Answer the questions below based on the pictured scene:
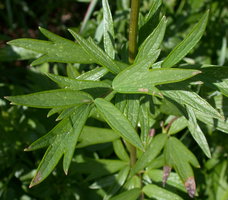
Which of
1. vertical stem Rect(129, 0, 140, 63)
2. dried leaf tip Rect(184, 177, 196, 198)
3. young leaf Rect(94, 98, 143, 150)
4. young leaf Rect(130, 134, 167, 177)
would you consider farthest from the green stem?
dried leaf tip Rect(184, 177, 196, 198)

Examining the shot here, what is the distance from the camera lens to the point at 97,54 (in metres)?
0.98

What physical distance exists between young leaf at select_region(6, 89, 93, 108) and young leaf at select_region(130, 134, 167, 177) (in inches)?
16.4

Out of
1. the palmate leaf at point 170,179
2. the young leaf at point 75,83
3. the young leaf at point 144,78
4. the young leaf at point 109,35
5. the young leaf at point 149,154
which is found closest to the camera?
the young leaf at point 144,78

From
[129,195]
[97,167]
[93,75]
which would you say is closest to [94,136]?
[97,167]

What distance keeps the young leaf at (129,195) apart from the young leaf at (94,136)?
0.66ft

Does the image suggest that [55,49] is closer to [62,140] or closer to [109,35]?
[109,35]

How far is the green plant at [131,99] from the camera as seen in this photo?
2.86ft

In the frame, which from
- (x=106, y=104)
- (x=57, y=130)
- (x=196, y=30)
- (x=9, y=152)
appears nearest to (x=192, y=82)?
(x=196, y=30)

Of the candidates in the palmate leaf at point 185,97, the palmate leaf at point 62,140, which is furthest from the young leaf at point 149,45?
Answer: the palmate leaf at point 62,140

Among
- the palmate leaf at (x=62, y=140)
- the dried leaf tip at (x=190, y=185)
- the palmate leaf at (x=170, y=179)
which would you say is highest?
the palmate leaf at (x=62, y=140)

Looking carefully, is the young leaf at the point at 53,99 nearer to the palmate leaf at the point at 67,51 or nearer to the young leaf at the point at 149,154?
the palmate leaf at the point at 67,51

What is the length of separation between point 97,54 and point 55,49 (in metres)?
0.13

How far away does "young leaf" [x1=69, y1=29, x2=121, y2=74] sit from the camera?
97cm

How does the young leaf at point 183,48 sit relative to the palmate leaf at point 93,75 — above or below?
above
